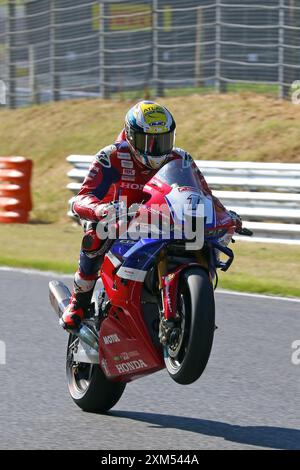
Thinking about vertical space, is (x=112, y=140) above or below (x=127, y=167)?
below

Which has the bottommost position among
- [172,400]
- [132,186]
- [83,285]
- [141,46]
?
Answer: [141,46]

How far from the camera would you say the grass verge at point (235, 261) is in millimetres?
11867

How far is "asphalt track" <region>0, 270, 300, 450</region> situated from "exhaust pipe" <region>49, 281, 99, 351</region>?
0.44 metres

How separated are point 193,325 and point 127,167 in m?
1.24

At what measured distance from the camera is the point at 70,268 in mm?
13172

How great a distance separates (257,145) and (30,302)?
28.9 ft

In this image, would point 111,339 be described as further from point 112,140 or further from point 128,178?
point 112,140

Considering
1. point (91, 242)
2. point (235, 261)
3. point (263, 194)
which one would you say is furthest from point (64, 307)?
point (263, 194)

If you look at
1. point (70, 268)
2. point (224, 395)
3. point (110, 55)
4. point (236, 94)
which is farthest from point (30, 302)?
point (110, 55)

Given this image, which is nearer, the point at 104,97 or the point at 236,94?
the point at 236,94

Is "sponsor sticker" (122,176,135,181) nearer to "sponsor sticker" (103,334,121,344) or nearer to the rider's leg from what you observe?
the rider's leg

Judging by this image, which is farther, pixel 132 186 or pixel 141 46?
pixel 141 46

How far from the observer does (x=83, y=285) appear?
6.68 meters
